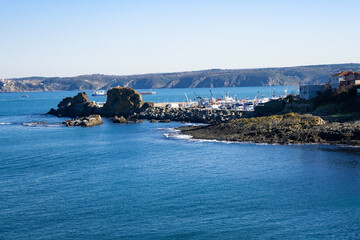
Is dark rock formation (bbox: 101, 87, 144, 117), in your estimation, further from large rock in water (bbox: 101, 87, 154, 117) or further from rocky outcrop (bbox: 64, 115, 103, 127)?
rocky outcrop (bbox: 64, 115, 103, 127)

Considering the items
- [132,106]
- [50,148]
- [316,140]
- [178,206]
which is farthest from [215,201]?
[132,106]

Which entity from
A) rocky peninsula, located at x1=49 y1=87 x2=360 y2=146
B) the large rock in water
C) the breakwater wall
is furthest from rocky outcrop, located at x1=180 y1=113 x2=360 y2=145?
the large rock in water

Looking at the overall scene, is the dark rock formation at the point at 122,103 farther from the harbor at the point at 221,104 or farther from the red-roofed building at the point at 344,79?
the red-roofed building at the point at 344,79

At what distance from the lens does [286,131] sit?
143 feet

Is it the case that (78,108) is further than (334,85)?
Yes

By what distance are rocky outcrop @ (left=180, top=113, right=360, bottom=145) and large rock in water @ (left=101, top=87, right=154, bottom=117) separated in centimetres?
3195

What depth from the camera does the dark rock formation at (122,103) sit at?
268 feet

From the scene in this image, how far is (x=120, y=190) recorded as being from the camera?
26500 millimetres

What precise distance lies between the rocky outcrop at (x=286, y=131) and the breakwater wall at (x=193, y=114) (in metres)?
12.7

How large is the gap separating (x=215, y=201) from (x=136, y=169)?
1089 centimetres

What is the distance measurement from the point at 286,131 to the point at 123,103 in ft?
153

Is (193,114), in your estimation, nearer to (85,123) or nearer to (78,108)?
(85,123)

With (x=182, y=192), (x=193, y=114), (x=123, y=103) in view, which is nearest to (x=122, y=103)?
(x=123, y=103)

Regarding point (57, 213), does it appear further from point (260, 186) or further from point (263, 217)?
point (260, 186)
